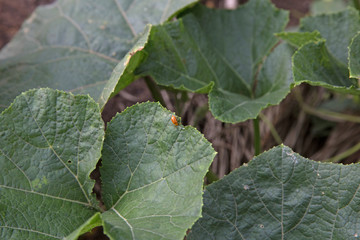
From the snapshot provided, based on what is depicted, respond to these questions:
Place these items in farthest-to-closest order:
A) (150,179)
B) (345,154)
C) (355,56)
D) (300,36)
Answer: (345,154) < (300,36) < (355,56) < (150,179)

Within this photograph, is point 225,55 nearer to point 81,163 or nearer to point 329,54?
point 329,54

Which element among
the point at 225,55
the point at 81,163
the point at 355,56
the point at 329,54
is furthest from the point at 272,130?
the point at 81,163

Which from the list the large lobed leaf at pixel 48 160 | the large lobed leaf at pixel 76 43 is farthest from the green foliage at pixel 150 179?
the large lobed leaf at pixel 76 43

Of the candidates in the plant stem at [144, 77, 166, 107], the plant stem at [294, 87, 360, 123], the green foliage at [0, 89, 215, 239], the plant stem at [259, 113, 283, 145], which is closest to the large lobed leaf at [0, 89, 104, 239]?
the green foliage at [0, 89, 215, 239]

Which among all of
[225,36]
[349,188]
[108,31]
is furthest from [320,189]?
[108,31]

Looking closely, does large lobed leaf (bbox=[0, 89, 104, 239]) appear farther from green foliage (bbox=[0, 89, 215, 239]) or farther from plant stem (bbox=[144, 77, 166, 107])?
plant stem (bbox=[144, 77, 166, 107])

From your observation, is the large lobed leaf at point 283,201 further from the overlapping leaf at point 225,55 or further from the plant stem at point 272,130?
the plant stem at point 272,130
